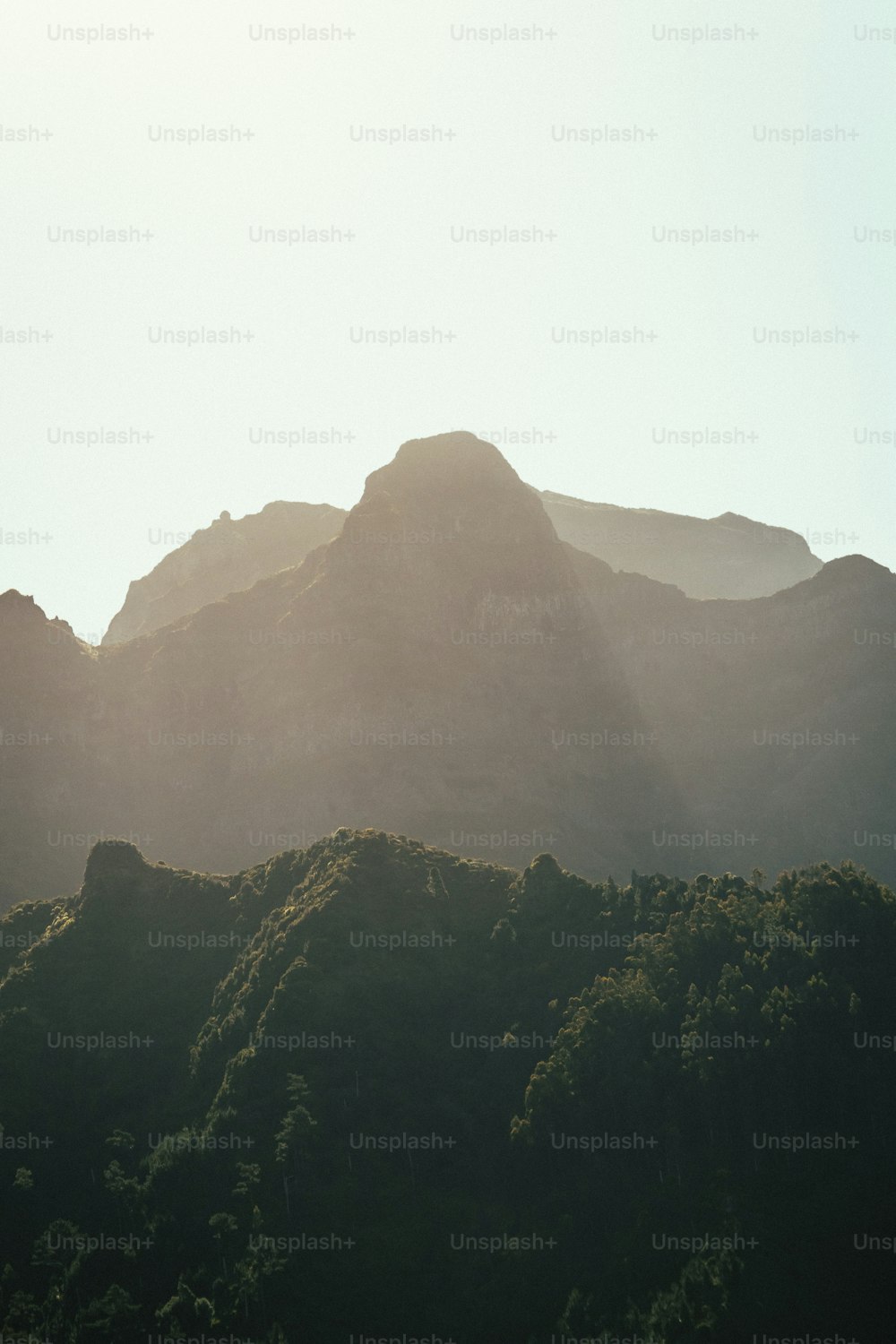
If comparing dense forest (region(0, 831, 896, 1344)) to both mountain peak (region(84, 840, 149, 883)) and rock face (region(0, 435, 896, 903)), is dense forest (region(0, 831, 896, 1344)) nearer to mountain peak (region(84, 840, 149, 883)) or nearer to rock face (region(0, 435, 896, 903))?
mountain peak (region(84, 840, 149, 883))

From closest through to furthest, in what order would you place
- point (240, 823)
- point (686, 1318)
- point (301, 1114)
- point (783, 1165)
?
point (686, 1318) → point (783, 1165) → point (301, 1114) → point (240, 823)

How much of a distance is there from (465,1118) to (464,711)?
73030mm

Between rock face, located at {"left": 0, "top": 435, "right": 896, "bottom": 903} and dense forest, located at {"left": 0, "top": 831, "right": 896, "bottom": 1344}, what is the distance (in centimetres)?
4685

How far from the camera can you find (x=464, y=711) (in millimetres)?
137125

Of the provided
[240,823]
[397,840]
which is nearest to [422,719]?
[240,823]

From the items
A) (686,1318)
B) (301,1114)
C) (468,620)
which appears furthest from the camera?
(468,620)

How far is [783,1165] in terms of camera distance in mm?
59531

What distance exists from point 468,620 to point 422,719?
52.2ft

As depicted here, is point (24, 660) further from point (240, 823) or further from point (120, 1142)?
point (120, 1142)

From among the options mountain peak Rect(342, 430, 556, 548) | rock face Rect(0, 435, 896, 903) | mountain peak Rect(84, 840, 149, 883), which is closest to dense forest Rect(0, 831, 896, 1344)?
mountain peak Rect(84, 840, 149, 883)

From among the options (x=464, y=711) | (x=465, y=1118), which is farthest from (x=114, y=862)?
(x=464, y=711)

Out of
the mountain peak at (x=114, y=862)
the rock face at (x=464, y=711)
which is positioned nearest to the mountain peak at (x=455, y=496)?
the rock face at (x=464, y=711)

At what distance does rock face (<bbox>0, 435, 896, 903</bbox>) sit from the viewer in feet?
429

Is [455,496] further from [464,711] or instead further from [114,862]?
[114,862]
